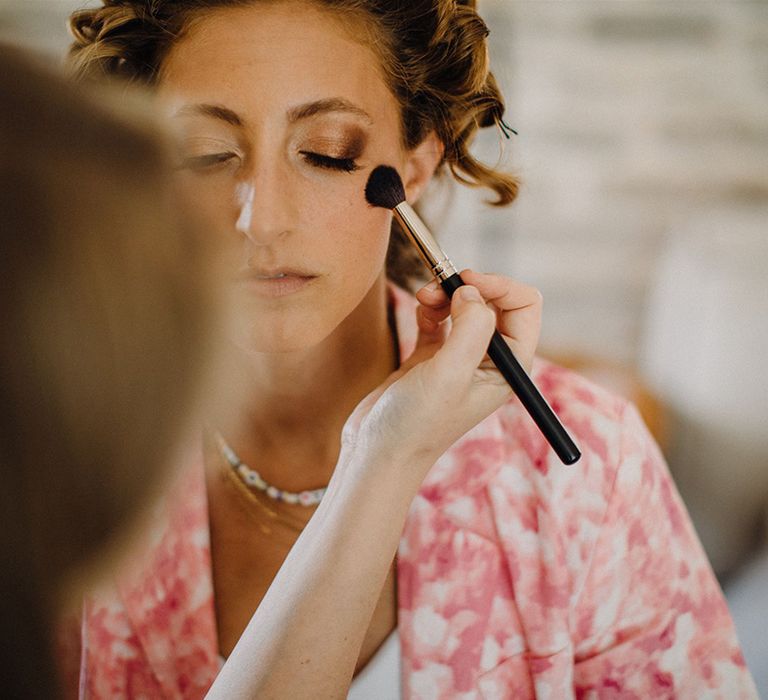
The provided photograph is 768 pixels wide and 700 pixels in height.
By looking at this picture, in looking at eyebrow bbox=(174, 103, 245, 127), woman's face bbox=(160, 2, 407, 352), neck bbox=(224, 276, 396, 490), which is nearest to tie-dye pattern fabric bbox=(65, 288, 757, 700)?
neck bbox=(224, 276, 396, 490)

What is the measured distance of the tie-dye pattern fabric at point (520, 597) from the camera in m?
0.51

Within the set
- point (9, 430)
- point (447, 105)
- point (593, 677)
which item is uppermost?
point (447, 105)

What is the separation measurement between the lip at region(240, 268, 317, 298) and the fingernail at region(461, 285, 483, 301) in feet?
0.36

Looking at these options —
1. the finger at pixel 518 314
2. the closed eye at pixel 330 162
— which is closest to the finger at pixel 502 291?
the finger at pixel 518 314

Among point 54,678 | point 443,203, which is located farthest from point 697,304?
point 54,678

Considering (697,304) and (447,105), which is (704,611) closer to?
(447,105)

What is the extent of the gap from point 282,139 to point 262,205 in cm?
4

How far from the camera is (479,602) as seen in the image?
1.71 feet

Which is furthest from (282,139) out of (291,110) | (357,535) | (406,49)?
(357,535)

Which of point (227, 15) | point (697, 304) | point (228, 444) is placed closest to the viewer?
point (227, 15)

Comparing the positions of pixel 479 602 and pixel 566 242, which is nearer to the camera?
pixel 479 602

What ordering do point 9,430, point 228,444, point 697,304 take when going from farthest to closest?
1. point 697,304
2. point 228,444
3. point 9,430

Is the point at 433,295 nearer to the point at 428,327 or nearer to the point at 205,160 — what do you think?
the point at 428,327

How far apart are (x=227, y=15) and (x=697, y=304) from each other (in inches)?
27.9
